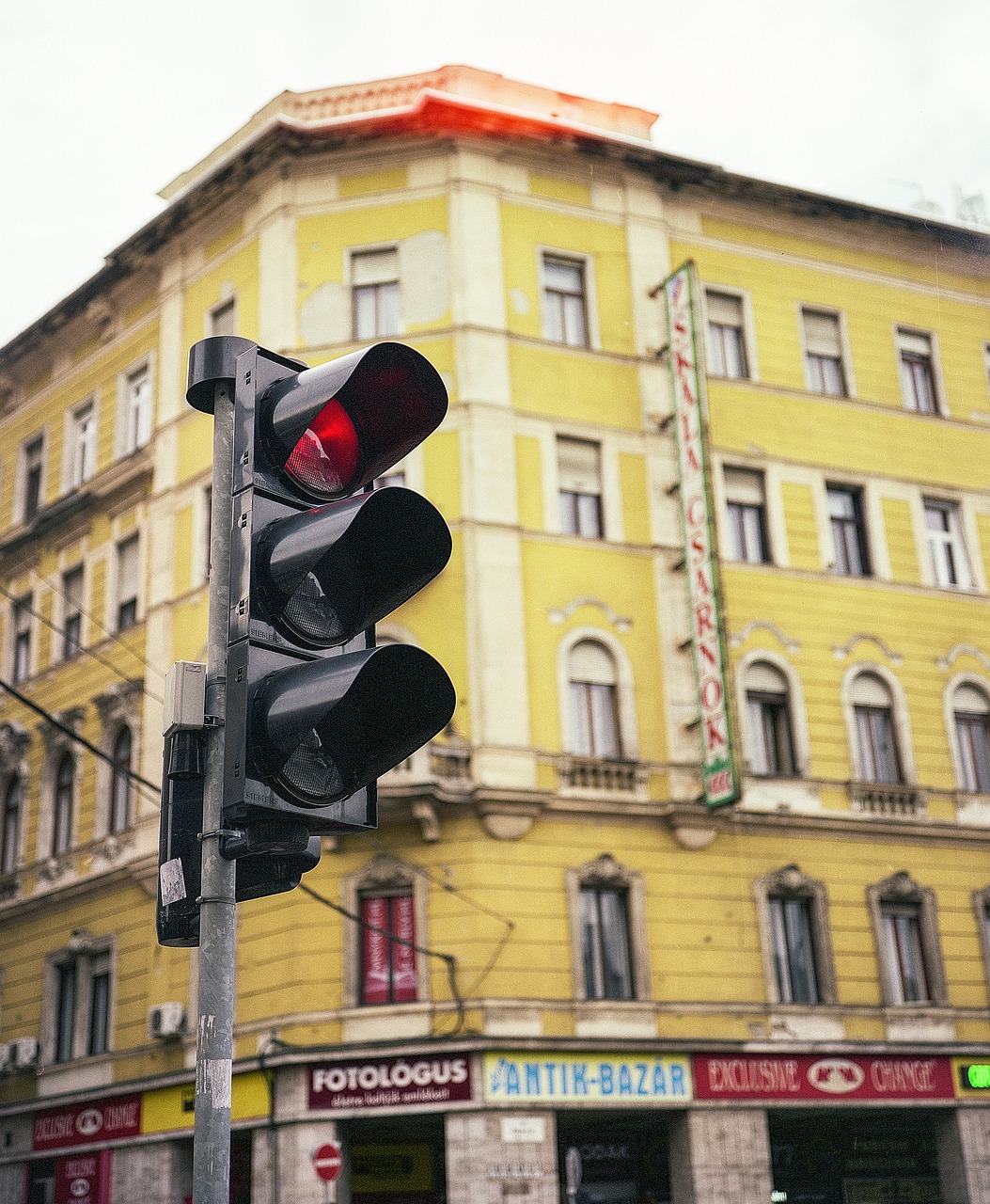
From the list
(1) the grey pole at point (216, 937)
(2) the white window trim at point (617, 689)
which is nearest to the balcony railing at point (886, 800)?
(2) the white window trim at point (617, 689)

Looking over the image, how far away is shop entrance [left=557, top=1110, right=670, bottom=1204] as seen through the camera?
68.6ft

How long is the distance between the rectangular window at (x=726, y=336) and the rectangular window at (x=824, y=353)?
49.2 inches

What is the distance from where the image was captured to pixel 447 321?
22625 millimetres

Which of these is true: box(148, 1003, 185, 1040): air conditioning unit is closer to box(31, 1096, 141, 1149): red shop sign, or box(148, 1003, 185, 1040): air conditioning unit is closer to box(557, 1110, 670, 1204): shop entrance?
box(31, 1096, 141, 1149): red shop sign

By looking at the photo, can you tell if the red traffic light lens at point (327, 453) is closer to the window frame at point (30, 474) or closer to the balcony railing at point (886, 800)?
the balcony railing at point (886, 800)

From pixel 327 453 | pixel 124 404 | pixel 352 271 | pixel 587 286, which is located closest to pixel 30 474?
pixel 124 404

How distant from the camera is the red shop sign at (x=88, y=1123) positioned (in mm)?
22594

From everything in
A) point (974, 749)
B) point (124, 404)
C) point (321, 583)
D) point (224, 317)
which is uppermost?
point (224, 317)

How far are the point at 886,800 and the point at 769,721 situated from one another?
2179 millimetres

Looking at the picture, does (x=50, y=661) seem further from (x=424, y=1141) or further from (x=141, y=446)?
(x=424, y=1141)

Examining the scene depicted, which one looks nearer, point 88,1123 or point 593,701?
point 593,701

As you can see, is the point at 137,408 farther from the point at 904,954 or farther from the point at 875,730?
the point at 904,954

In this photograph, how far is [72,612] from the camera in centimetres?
2725

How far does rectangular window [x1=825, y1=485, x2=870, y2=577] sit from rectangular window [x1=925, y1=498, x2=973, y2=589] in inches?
54.0
